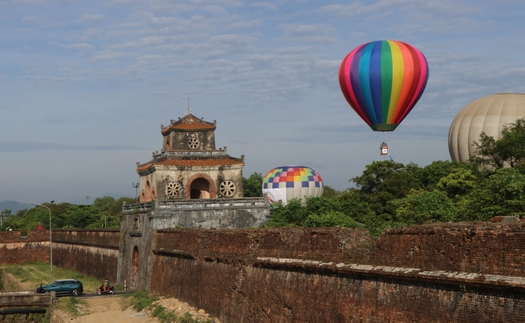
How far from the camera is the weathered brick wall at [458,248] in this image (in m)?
13.0


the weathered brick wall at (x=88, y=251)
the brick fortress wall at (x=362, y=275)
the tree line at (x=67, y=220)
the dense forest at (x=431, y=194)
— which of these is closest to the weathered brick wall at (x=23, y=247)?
the weathered brick wall at (x=88, y=251)

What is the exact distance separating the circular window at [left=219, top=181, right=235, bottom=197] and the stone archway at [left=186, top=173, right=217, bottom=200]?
1.58ft

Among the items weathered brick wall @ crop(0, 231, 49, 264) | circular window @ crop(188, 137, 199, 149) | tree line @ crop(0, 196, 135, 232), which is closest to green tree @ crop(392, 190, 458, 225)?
circular window @ crop(188, 137, 199, 149)

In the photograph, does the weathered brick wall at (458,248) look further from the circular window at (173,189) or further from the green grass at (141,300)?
the circular window at (173,189)

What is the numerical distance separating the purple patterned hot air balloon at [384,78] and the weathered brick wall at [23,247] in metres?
38.2

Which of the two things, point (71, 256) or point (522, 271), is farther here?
point (71, 256)

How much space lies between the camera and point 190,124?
4831cm

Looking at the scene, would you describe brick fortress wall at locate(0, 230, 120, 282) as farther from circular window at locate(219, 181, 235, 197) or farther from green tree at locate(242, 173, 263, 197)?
green tree at locate(242, 173, 263, 197)

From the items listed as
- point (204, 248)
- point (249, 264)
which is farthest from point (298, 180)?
point (249, 264)

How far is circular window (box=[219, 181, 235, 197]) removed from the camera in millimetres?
45581

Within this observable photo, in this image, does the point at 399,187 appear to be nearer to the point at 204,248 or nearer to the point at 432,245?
the point at 204,248

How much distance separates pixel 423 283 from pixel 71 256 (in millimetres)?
45713

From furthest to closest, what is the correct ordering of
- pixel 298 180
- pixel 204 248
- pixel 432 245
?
pixel 298 180 < pixel 204 248 < pixel 432 245

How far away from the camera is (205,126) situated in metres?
48.3
